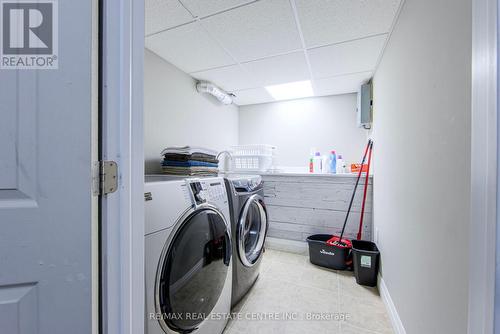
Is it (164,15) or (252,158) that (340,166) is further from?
(164,15)

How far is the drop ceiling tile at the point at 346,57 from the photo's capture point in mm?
1631

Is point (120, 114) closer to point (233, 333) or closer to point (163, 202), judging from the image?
point (163, 202)

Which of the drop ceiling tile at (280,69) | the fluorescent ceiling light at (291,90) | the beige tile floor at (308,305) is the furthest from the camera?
the fluorescent ceiling light at (291,90)

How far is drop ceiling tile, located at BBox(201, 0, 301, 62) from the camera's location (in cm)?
128

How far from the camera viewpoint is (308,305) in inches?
60.4

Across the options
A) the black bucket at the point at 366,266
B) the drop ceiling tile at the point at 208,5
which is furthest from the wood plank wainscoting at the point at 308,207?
the drop ceiling tile at the point at 208,5

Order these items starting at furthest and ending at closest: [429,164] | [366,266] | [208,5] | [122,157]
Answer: [366,266]
[208,5]
[429,164]
[122,157]

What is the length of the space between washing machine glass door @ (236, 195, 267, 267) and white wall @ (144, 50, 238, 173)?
0.94m

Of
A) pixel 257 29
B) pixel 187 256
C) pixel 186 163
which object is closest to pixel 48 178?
pixel 187 256

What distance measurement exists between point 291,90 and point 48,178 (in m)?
2.58

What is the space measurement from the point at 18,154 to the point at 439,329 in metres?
1.45

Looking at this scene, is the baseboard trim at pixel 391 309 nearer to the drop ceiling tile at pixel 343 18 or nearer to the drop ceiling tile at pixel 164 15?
the drop ceiling tile at pixel 343 18

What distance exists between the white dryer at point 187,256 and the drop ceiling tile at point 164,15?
1.08 metres

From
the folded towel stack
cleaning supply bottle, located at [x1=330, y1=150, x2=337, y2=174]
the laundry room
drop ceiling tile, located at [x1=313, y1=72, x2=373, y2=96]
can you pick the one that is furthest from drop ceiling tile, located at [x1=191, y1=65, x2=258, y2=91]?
cleaning supply bottle, located at [x1=330, y1=150, x2=337, y2=174]
